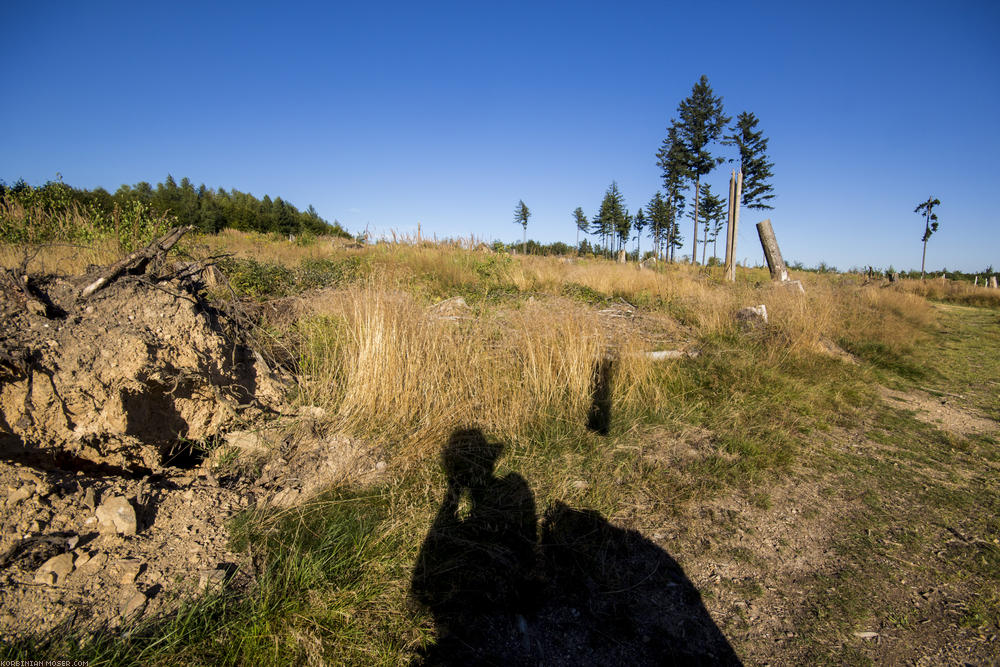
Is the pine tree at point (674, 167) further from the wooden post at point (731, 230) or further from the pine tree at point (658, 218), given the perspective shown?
the wooden post at point (731, 230)

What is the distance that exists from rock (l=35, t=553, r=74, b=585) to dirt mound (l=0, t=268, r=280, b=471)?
740mm

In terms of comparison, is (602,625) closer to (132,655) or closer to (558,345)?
(132,655)

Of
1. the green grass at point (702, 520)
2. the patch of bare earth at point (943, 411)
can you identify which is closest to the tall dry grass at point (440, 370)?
the green grass at point (702, 520)

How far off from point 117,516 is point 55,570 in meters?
0.27

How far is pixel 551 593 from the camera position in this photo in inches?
75.4

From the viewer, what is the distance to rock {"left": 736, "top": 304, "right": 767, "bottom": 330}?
592cm

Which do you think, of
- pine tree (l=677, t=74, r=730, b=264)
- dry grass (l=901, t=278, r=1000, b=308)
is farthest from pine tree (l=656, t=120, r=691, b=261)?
dry grass (l=901, t=278, r=1000, b=308)

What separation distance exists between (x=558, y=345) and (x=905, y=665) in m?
2.69

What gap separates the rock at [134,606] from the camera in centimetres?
150

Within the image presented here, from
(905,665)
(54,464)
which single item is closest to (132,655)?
(54,464)

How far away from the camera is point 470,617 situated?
1763mm

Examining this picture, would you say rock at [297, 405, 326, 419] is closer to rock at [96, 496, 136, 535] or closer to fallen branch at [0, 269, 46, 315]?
rock at [96, 496, 136, 535]

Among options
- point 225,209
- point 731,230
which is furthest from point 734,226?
point 225,209

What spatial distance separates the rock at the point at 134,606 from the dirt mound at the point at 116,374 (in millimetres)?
971
